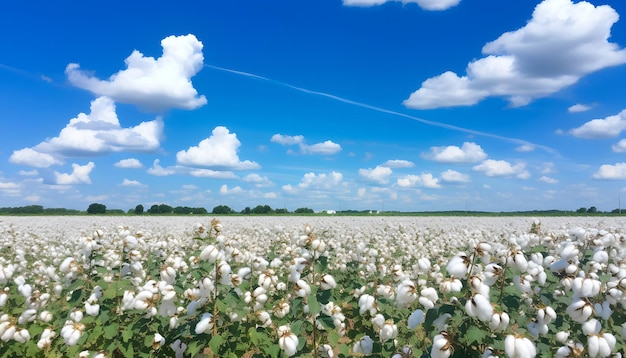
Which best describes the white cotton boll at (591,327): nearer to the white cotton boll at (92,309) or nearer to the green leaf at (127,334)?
the green leaf at (127,334)

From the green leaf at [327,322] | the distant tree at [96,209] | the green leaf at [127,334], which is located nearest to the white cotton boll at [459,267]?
the green leaf at [327,322]

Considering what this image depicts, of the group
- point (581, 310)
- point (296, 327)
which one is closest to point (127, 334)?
point (296, 327)

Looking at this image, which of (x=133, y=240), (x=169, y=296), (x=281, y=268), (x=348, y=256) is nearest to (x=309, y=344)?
(x=169, y=296)

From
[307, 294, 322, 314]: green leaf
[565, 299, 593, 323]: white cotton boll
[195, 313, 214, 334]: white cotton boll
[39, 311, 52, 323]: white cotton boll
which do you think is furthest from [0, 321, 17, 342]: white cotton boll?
[565, 299, 593, 323]: white cotton boll

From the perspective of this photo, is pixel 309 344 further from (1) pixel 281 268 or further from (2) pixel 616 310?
(1) pixel 281 268

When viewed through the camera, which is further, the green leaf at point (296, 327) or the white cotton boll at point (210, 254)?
the white cotton boll at point (210, 254)

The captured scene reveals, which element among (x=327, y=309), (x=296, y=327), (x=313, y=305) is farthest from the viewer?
(x=327, y=309)

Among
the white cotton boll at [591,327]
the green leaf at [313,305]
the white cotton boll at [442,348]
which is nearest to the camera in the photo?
the white cotton boll at [442,348]

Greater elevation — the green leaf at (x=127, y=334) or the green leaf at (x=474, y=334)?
the green leaf at (x=474, y=334)

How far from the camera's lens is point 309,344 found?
247 inches

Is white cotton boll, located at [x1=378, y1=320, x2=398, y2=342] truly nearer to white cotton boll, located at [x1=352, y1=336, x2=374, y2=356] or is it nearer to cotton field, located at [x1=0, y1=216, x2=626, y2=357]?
cotton field, located at [x1=0, y1=216, x2=626, y2=357]

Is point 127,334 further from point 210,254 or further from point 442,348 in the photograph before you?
point 442,348

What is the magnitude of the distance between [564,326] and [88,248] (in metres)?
7.02

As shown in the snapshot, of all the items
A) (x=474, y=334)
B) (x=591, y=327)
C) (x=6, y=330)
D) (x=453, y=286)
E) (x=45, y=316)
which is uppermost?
(x=453, y=286)
